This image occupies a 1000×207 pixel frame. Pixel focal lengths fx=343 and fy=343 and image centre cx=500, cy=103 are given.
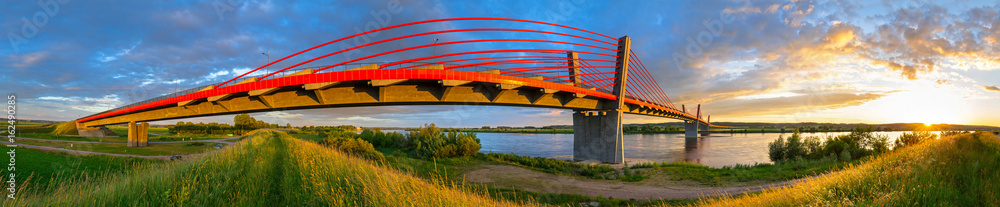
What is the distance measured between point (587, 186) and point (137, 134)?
140 feet

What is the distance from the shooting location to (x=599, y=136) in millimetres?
26297

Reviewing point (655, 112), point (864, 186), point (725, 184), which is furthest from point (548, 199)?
point (655, 112)

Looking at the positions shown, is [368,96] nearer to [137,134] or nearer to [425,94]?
[425,94]

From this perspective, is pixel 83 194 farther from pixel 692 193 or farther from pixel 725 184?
pixel 725 184

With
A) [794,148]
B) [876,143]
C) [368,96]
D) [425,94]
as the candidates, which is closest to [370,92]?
[368,96]

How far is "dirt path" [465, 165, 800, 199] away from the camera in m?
11.1

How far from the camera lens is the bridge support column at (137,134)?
105 feet

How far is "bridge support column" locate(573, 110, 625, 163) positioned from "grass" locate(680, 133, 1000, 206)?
18091 millimetres

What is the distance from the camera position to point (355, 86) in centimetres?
1602

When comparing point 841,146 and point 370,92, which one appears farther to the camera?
point 841,146

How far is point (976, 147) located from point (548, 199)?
914cm

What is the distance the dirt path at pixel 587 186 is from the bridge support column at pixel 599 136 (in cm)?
1092

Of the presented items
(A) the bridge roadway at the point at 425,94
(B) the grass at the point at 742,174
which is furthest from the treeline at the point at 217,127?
(B) the grass at the point at 742,174

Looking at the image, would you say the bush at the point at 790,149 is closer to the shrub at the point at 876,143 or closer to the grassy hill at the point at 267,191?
the shrub at the point at 876,143
